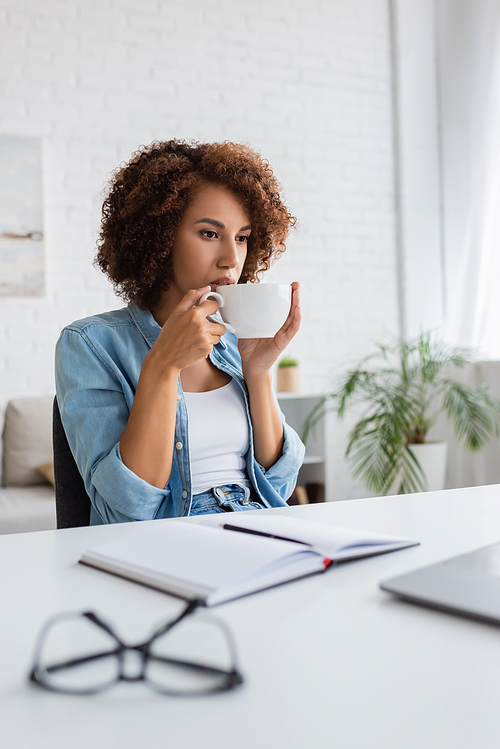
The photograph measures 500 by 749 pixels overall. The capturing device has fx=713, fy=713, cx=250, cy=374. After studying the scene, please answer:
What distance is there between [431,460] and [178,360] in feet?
8.12

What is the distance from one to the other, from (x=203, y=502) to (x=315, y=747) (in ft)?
2.84

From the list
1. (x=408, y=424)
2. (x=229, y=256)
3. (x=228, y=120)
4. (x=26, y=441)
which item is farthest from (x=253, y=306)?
(x=228, y=120)

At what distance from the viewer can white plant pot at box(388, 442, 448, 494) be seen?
3.31m

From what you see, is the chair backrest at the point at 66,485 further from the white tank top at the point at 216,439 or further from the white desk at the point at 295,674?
the white desk at the point at 295,674

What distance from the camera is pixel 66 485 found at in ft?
3.88

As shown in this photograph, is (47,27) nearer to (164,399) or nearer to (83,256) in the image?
(83,256)

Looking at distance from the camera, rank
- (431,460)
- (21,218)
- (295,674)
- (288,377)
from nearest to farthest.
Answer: (295,674) → (21,218) → (431,460) → (288,377)

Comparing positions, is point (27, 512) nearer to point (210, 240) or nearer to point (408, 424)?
point (210, 240)

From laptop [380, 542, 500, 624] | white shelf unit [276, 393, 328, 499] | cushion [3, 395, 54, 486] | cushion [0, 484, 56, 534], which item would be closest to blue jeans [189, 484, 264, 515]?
laptop [380, 542, 500, 624]

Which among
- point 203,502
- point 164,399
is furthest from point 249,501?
point 164,399

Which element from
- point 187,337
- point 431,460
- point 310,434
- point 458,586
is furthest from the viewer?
point 310,434

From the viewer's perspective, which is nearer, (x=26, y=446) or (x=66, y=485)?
(x=66, y=485)

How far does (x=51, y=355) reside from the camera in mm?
3201

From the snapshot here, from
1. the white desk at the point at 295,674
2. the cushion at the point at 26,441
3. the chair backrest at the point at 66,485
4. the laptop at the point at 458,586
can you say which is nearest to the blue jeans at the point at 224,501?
the chair backrest at the point at 66,485
